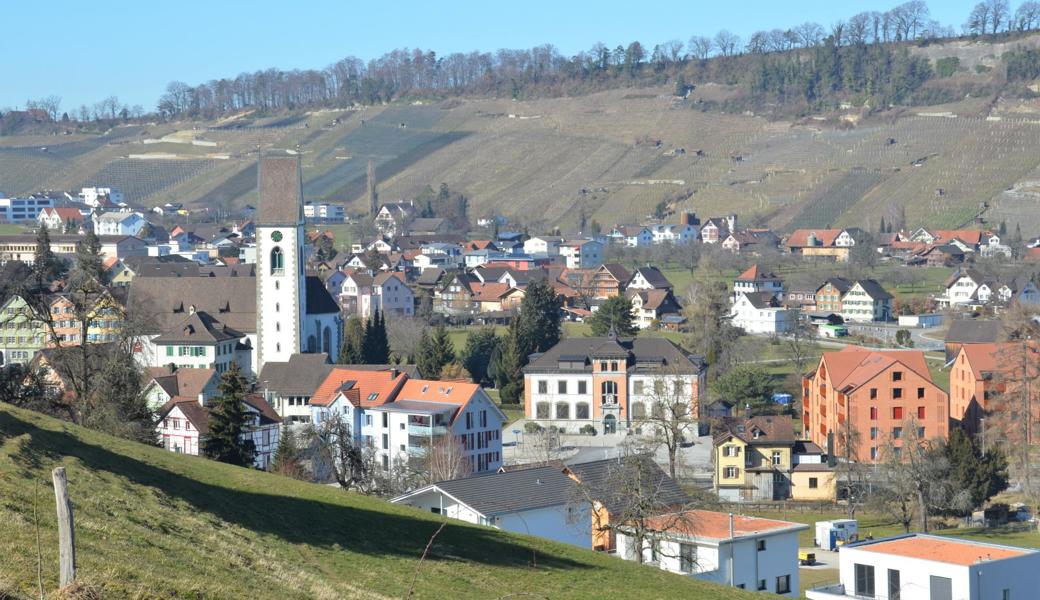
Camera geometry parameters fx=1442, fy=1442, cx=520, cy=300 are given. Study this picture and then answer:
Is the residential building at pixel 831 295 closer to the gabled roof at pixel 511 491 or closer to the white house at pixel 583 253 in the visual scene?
the white house at pixel 583 253

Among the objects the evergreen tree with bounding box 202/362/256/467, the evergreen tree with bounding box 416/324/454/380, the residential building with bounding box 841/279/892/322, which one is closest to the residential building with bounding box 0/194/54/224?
the residential building with bounding box 841/279/892/322

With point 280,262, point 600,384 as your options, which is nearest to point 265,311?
point 280,262

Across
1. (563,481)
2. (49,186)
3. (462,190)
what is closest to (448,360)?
(563,481)

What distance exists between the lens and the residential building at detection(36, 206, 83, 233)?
395 ft

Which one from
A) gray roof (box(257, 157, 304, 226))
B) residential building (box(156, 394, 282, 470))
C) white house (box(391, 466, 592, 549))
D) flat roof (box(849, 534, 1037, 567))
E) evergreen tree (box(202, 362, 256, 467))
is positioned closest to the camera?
flat roof (box(849, 534, 1037, 567))

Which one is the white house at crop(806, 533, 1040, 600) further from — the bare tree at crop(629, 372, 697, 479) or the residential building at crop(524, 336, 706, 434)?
the residential building at crop(524, 336, 706, 434)

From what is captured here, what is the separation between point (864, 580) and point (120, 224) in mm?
102694

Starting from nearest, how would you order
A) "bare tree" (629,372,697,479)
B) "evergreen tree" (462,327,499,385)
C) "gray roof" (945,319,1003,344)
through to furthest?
"bare tree" (629,372,697,479) → "gray roof" (945,319,1003,344) → "evergreen tree" (462,327,499,385)

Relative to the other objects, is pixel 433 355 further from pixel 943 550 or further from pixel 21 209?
pixel 21 209

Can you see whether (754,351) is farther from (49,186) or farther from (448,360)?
(49,186)

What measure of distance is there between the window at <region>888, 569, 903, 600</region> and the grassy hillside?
639 centimetres

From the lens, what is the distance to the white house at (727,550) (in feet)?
77.7

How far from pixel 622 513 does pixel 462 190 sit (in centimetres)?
12696

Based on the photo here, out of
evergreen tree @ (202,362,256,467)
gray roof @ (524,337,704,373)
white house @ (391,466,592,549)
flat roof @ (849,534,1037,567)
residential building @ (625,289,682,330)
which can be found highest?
residential building @ (625,289,682,330)
